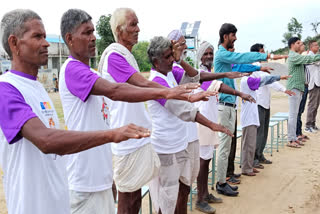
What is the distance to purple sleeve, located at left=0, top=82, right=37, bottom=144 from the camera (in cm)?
129

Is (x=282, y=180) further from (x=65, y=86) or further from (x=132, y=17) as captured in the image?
(x=65, y=86)

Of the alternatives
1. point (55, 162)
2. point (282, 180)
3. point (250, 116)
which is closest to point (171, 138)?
point (55, 162)

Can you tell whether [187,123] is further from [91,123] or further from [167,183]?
[91,123]

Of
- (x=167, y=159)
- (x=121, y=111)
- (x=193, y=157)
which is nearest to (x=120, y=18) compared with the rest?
(x=121, y=111)

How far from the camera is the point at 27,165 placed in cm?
145

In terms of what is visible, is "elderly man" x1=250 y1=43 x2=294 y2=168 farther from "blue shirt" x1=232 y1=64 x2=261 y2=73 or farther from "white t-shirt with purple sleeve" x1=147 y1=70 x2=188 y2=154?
"white t-shirt with purple sleeve" x1=147 y1=70 x2=188 y2=154

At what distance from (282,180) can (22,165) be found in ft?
15.4

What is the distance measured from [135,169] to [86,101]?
795mm

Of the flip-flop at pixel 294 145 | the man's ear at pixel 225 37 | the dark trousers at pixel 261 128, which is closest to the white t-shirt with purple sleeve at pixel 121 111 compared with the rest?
the man's ear at pixel 225 37

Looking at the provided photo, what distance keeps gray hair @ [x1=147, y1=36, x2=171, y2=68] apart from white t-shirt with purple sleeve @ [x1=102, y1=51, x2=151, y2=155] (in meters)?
0.56

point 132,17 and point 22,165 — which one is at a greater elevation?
point 132,17

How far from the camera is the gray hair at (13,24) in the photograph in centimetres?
150

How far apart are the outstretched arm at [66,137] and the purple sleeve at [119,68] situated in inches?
40.2

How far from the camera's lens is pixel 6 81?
1.44 m
